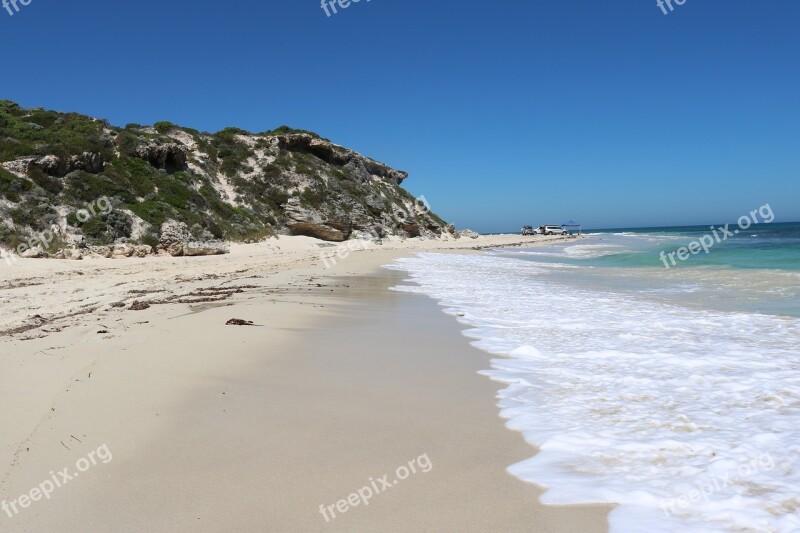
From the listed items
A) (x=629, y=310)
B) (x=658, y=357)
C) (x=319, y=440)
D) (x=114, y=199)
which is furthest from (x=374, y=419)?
(x=114, y=199)

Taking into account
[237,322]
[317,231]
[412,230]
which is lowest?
[237,322]

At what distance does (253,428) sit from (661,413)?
294cm

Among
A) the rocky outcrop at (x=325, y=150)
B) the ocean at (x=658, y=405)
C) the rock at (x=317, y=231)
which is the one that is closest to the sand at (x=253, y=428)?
the ocean at (x=658, y=405)

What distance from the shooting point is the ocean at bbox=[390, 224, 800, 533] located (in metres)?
2.61

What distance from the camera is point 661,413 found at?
12.3 ft

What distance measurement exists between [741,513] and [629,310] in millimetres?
6553

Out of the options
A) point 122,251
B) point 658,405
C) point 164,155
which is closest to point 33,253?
point 122,251

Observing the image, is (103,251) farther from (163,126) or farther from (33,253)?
(163,126)

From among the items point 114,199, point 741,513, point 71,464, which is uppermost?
point 114,199

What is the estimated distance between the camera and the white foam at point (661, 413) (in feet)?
8.52

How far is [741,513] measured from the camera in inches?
97.3

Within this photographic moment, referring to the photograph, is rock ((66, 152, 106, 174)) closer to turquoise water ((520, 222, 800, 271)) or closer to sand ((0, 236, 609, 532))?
sand ((0, 236, 609, 532))

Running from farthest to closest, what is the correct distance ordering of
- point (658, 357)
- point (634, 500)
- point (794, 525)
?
point (658, 357) < point (634, 500) < point (794, 525)

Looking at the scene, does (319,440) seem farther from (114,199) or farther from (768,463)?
(114,199)
